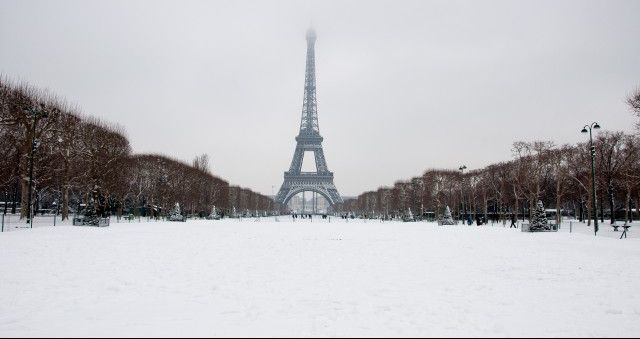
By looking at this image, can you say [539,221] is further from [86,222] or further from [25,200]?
[25,200]

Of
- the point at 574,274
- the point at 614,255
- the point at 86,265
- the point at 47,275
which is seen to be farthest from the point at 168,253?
the point at 614,255

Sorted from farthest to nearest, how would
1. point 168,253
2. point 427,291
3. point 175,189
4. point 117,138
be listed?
point 175,189 < point 117,138 < point 168,253 < point 427,291

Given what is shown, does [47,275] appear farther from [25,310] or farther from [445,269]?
[445,269]

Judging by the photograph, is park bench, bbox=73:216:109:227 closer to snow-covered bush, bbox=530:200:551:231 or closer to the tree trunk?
the tree trunk

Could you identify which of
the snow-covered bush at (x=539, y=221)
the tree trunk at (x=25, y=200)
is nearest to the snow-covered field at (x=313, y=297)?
the snow-covered bush at (x=539, y=221)

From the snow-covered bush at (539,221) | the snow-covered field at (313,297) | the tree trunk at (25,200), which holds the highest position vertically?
the tree trunk at (25,200)

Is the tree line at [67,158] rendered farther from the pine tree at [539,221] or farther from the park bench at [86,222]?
the pine tree at [539,221]
